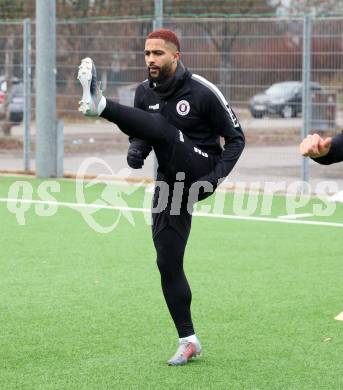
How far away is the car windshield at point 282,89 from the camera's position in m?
15.0

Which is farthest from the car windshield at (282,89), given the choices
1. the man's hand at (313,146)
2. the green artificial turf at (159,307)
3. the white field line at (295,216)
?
the man's hand at (313,146)

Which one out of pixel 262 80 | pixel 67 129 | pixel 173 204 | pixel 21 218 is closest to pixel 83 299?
pixel 173 204

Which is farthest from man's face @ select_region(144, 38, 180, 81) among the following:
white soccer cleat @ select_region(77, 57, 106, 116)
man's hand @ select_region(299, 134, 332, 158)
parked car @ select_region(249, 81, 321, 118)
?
parked car @ select_region(249, 81, 321, 118)

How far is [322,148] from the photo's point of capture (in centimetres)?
453

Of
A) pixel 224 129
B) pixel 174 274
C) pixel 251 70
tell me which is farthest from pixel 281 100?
pixel 174 274

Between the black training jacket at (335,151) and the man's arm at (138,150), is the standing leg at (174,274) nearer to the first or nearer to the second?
the man's arm at (138,150)

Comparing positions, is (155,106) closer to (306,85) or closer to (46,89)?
(306,85)

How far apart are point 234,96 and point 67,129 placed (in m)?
3.28

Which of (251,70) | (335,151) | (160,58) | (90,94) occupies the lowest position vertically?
(251,70)

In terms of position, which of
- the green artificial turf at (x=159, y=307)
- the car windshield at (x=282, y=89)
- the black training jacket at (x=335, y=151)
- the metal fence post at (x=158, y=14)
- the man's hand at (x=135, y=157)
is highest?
the metal fence post at (x=158, y=14)

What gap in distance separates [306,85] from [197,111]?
9.05 m

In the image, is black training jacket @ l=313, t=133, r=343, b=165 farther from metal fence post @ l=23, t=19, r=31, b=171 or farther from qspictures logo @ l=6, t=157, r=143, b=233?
metal fence post @ l=23, t=19, r=31, b=171

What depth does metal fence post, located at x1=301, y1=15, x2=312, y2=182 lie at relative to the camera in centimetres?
1468

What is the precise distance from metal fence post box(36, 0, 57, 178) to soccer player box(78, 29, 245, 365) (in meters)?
10.4
